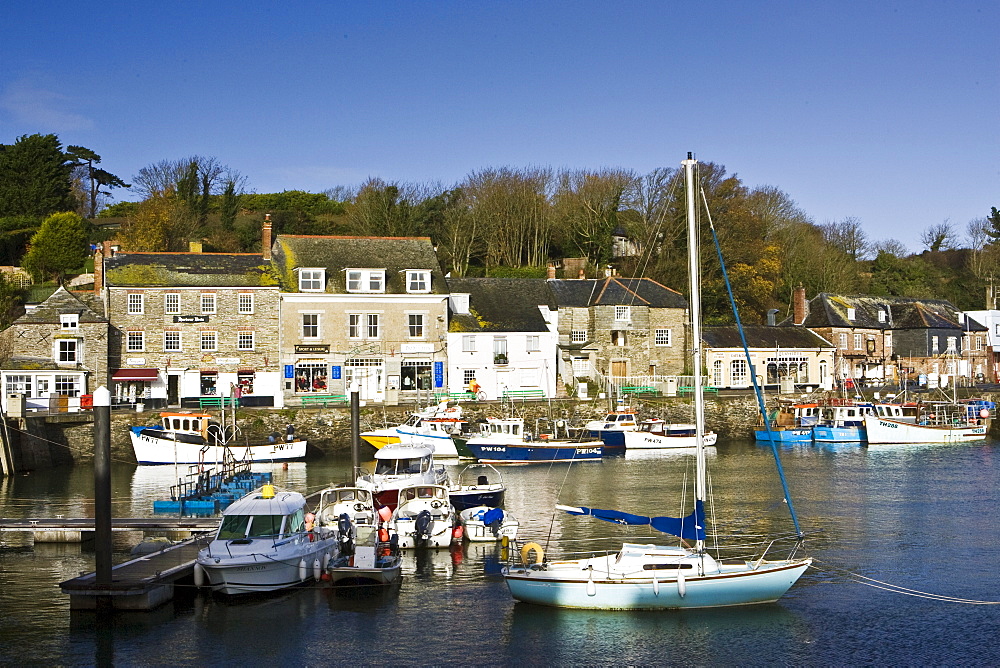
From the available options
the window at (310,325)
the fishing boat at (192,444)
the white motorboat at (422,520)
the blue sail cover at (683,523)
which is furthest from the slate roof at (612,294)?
the blue sail cover at (683,523)

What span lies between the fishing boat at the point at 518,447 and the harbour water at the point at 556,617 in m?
14.2

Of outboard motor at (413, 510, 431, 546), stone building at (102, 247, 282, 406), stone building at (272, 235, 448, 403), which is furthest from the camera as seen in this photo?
stone building at (272, 235, 448, 403)

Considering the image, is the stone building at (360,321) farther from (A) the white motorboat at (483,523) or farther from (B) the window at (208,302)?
(A) the white motorboat at (483,523)

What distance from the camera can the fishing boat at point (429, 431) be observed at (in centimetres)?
4756

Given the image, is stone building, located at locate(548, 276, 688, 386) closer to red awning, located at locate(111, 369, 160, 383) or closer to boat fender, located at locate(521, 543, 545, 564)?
red awning, located at locate(111, 369, 160, 383)

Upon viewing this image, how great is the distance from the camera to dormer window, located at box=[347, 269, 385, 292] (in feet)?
190

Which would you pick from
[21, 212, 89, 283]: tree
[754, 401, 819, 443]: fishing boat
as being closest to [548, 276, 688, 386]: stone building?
[754, 401, 819, 443]: fishing boat

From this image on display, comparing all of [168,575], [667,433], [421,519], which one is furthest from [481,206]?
[168,575]

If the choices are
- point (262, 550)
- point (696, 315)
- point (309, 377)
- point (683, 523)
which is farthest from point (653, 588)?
point (309, 377)

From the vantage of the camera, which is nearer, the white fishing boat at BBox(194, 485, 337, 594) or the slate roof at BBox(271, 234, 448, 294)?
the white fishing boat at BBox(194, 485, 337, 594)

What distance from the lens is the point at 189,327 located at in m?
55.8

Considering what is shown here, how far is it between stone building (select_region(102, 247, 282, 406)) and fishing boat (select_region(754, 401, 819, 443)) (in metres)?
28.4

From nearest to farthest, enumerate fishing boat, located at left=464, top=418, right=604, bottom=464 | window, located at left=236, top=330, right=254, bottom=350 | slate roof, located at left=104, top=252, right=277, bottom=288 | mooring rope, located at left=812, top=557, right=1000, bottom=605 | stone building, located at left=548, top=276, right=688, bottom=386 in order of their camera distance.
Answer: mooring rope, located at left=812, top=557, right=1000, bottom=605 < fishing boat, located at left=464, top=418, right=604, bottom=464 < slate roof, located at left=104, top=252, right=277, bottom=288 < window, located at left=236, top=330, right=254, bottom=350 < stone building, located at left=548, top=276, right=688, bottom=386

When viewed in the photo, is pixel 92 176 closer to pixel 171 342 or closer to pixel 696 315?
pixel 171 342
